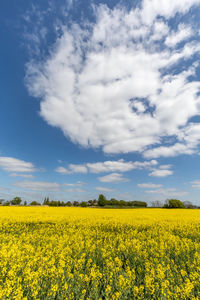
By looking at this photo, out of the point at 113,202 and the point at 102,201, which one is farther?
the point at 113,202

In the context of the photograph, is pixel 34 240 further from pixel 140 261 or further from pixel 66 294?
pixel 140 261

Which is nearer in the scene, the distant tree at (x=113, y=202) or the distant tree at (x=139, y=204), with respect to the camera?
the distant tree at (x=139, y=204)

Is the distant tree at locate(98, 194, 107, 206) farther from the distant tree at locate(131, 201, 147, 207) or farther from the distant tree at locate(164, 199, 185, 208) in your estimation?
the distant tree at locate(164, 199, 185, 208)

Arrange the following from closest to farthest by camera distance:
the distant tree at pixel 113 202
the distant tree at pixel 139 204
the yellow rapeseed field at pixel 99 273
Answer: the yellow rapeseed field at pixel 99 273 → the distant tree at pixel 139 204 → the distant tree at pixel 113 202

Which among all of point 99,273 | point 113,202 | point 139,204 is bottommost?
point 99,273

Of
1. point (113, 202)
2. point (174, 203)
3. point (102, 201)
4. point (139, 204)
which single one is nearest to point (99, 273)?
point (174, 203)

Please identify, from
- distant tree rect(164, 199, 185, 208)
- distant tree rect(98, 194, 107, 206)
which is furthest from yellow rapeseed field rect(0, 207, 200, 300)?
distant tree rect(98, 194, 107, 206)

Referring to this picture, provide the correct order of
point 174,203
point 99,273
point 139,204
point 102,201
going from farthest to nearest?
1. point 102,201
2. point 139,204
3. point 174,203
4. point 99,273

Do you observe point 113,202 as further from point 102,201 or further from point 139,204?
point 139,204

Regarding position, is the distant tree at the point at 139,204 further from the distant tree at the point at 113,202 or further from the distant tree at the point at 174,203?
the distant tree at the point at 174,203

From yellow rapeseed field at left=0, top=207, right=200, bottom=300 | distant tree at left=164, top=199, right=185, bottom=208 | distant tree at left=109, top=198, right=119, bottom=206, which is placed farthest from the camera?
distant tree at left=109, top=198, right=119, bottom=206

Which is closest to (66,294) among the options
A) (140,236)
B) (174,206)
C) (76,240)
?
(76,240)

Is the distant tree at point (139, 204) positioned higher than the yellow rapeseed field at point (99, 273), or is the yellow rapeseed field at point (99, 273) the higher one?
the distant tree at point (139, 204)

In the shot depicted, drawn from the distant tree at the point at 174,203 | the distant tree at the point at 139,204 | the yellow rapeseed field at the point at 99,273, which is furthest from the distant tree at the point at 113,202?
the yellow rapeseed field at the point at 99,273
